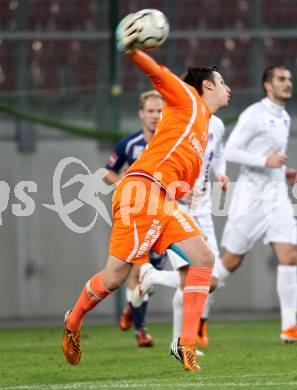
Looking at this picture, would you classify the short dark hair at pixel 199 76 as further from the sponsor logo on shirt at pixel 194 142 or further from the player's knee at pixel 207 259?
the player's knee at pixel 207 259

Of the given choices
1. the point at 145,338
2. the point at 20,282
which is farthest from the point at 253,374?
the point at 20,282

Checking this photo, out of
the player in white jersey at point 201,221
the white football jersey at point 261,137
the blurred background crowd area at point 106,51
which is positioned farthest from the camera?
the blurred background crowd area at point 106,51

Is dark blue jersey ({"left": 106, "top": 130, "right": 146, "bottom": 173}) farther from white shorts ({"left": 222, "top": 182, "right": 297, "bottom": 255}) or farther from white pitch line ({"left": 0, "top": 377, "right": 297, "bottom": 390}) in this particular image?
white pitch line ({"left": 0, "top": 377, "right": 297, "bottom": 390})

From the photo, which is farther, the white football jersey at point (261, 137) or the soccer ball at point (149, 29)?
the white football jersey at point (261, 137)

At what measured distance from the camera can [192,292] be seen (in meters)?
6.92

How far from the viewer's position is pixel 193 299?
22.7 feet

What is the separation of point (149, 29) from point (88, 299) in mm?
1793

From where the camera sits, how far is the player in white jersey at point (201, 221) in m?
8.79

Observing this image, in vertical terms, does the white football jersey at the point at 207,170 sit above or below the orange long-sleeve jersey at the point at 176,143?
below

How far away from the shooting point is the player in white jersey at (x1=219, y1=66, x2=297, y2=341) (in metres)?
9.62

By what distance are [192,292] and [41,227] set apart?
572 cm

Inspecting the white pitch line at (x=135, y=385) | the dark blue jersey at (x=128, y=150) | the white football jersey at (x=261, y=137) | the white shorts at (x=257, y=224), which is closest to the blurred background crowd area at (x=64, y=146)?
the dark blue jersey at (x=128, y=150)

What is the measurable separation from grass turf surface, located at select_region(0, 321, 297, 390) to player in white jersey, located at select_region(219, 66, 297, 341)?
672 mm

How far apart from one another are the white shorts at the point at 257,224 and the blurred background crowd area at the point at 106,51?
3.11m
